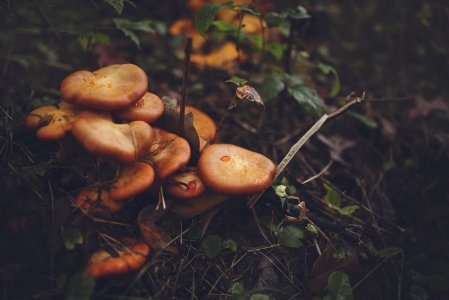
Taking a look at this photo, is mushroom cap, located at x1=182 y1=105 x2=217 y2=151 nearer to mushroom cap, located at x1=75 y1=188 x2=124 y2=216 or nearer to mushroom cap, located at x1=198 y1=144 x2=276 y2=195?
mushroom cap, located at x1=198 y1=144 x2=276 y2=195

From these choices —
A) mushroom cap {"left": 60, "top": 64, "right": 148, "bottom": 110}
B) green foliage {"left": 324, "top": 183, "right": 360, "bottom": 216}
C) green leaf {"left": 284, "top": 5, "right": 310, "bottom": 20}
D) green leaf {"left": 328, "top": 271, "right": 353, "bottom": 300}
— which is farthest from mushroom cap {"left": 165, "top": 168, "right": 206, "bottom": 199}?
green leaf {"left": 284, "top": 5, "right": 310, "bottom": 20}

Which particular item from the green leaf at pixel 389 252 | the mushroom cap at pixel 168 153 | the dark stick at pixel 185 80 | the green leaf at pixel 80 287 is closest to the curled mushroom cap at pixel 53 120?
the mushroom cap at pixel 168 153

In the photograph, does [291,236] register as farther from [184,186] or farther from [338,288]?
[184,186]

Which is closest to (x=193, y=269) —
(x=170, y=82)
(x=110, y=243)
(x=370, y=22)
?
(x=110, y=243)

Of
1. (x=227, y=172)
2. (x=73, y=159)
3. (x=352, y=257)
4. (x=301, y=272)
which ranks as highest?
(x=227, y=172)

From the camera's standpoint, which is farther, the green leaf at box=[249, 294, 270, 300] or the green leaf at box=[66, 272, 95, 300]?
the green leaf at box=[249, 294, 270, 300]

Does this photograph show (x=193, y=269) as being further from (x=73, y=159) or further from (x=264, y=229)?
(x=73, y=159)
